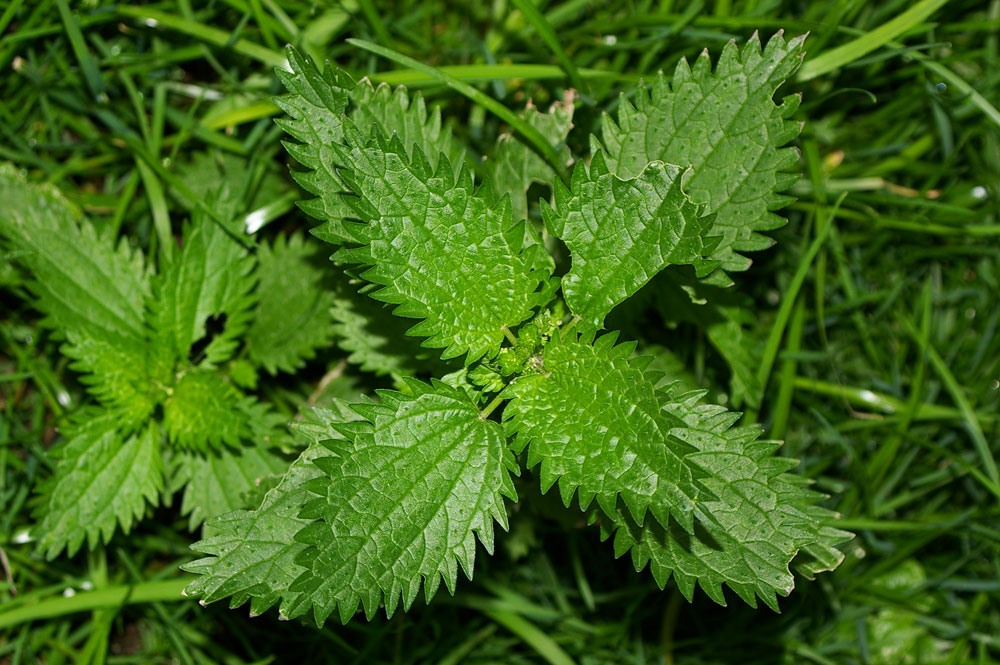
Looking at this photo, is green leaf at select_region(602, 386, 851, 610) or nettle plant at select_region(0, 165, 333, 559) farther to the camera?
nettle plant at select_region(0, 165, 333, 559)

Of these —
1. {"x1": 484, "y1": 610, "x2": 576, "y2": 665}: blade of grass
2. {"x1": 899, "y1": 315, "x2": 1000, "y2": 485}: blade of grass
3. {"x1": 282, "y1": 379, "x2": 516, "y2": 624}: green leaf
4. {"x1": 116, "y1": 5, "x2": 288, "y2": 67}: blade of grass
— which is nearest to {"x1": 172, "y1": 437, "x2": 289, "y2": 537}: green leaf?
{"x1": 282, "y1": 379, "x2": 516, "y2": 624}: green leaf

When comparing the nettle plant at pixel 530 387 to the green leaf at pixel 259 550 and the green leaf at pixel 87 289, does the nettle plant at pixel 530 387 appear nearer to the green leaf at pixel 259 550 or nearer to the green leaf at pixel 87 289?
the green leaf at pixel 259 550

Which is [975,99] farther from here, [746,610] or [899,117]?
[746,610]

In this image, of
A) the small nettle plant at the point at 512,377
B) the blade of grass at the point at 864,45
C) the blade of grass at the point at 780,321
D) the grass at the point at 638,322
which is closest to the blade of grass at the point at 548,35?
the grass at the point at 638,322

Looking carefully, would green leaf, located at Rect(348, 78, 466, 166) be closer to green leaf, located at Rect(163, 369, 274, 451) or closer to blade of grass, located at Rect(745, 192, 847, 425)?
green leaf, located at Rect(163, 369, 274, 451)

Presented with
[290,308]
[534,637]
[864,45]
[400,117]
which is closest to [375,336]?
[290,308]

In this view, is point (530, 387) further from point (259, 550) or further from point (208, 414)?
point (208, 414)
